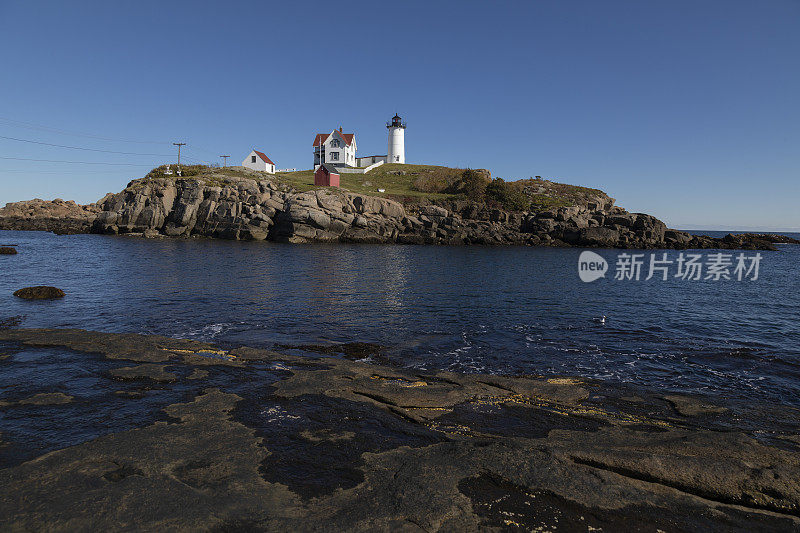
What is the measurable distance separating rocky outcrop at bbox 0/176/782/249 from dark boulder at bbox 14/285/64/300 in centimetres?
5276

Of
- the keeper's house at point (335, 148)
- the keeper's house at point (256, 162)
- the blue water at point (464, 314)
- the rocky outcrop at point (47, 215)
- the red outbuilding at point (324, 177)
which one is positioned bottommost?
the blue water at point (464, 314)

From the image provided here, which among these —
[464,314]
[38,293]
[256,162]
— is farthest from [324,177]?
[464,314]

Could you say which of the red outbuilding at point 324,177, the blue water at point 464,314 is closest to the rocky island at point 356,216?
the red outbuilding at point 324,177

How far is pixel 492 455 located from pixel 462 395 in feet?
13.2

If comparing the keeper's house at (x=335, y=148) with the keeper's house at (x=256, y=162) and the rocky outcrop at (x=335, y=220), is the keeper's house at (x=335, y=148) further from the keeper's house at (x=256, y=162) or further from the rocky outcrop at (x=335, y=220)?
the rocky outcrop at (x=335, y=220)

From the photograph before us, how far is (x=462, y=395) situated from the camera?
11969 mm

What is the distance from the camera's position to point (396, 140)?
147 metres

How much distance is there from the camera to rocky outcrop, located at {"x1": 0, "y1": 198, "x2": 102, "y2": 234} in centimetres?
10781

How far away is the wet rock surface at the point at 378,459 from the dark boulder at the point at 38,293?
641 inches

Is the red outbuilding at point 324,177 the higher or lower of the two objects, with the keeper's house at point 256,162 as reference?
lower

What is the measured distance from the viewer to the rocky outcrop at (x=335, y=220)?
81562mm

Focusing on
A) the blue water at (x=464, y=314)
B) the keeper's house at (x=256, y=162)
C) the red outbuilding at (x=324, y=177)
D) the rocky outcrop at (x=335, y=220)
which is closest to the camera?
the blue water at (x=464, y=314)

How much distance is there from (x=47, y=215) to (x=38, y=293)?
432 ft

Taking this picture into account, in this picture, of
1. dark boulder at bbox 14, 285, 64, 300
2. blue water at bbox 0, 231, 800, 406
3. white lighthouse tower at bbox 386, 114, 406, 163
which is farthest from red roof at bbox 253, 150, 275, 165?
dark boulder at bbox 14, 285, 64, 300
